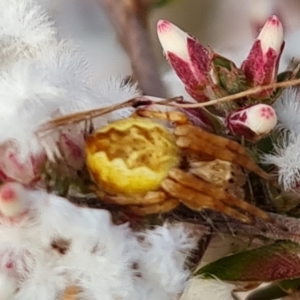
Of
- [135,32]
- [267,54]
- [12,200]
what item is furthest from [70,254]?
[135,32]

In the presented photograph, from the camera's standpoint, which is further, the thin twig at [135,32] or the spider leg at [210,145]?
the thin twig at [135,32]

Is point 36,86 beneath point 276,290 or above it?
above

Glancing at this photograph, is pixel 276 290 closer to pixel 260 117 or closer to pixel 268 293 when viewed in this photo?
pixel 268 293

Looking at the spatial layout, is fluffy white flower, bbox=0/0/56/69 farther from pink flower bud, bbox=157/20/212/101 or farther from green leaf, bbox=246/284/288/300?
green leaf, bbox=246/284/288/300

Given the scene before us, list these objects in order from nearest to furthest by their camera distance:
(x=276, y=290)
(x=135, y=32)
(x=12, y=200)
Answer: (x=12, y=200) < (x=276, y=290) < (x=135, y=32)

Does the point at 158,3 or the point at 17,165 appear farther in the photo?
the point at 158,3

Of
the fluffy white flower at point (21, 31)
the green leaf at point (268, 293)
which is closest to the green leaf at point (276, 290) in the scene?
the green leaf at point (268, 293)

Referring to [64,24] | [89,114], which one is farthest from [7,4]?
[64,24]

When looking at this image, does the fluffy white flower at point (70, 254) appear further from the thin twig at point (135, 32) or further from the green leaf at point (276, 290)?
the thin twig at point (135, 32)
